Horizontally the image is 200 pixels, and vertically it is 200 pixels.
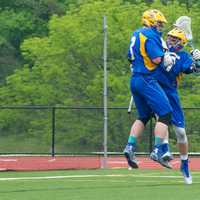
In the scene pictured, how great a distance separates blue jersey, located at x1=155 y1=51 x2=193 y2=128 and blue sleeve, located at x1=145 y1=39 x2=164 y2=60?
29cm

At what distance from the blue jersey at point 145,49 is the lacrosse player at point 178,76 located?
0.19 meters

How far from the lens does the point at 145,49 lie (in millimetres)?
11852

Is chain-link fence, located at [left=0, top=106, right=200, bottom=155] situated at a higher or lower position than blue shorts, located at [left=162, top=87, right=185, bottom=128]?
lower

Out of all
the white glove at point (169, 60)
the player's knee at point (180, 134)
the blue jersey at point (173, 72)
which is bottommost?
the player's knee at point (180, 134)

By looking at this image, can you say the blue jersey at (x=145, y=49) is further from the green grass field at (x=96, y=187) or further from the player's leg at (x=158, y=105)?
the green grass field at (x=96, y=187)

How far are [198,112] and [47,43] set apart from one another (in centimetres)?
1620

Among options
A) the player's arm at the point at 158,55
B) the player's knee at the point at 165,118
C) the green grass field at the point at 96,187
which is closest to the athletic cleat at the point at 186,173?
the green grass field at the point at 96,187

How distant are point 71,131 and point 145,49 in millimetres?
16771

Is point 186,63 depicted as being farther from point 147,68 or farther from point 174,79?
point 147,68

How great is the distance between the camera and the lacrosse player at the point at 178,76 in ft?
39.5

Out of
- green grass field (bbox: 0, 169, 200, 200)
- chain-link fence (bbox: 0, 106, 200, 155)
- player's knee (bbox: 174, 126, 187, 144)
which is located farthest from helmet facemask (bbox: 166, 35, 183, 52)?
chain-link fence (bbox: 0, 106, 200, 155)

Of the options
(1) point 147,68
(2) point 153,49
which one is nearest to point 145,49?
(2) point 153,49

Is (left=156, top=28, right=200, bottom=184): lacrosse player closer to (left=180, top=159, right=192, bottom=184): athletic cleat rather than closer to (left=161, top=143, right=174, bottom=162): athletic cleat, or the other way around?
(left=180, top=159, right=192, bottom=184): athletic cleat

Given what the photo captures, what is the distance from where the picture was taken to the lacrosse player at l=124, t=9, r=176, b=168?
11.8 metres
